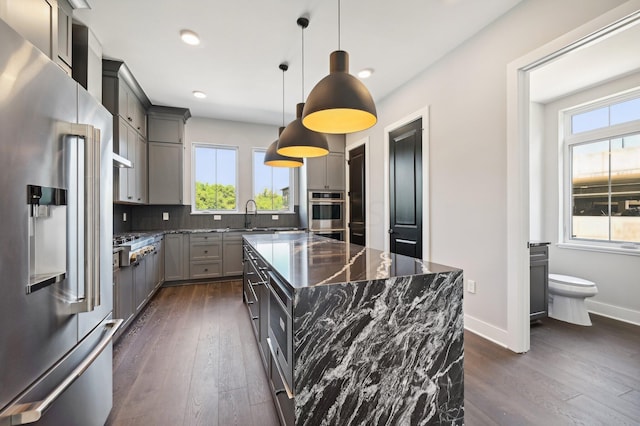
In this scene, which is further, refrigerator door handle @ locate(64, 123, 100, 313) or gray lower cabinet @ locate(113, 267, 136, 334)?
gray lower cabinet @ locate(113, 267, 136, 334)

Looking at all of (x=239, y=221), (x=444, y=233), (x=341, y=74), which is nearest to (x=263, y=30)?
(x=341, y=74)

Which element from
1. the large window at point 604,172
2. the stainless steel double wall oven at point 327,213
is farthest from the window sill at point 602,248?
the stainless steel double wall oven at point 327,213

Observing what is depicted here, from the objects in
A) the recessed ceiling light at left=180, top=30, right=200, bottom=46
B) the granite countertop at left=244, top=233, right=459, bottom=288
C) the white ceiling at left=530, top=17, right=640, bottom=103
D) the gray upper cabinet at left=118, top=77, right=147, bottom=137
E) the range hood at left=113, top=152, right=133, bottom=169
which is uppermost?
the recessed ceiling light at left=180, top=30, right=200, bottom=46

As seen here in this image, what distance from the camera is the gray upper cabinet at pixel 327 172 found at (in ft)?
16.8

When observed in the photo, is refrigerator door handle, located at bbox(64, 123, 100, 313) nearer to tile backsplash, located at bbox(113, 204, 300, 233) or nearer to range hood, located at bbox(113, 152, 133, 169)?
range hood, located at bbox(113, 152, 133, 169)

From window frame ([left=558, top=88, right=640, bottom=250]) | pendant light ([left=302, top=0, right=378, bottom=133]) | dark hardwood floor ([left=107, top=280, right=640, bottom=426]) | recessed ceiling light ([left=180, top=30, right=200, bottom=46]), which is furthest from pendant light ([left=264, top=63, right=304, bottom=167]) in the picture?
window frame ([left=558, top=88, right=640, bottom=250])

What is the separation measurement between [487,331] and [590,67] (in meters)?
3.02

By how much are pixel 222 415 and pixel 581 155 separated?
490 cm

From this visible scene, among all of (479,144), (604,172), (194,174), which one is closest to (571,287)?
(604,172)

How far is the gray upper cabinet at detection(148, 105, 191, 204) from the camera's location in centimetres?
445

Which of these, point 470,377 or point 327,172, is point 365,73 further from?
point 470,377

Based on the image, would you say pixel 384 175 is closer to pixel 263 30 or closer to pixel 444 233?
pixel 444 233

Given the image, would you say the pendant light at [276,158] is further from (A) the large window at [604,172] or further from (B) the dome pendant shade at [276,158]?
(A) the large window at [604,172]

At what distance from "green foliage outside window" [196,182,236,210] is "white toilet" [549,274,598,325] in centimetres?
489
